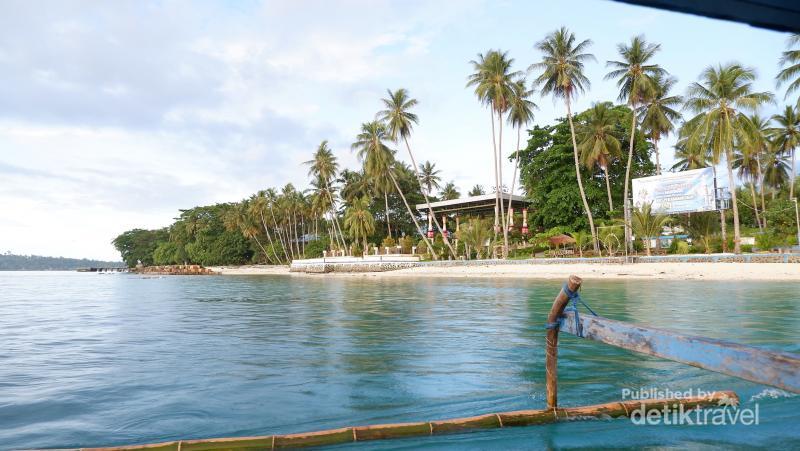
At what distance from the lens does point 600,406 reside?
4.43 meters

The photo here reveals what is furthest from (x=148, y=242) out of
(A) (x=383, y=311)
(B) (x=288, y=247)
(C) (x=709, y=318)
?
(C) (x=709, y=318)

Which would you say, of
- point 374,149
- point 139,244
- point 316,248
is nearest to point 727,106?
point 374,149

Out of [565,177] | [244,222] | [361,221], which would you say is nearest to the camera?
[565,177]

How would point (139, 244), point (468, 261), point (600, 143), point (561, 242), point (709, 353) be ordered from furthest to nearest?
point (139, 244) → point (468, 261) → point (600, 143) → point (561, 242) → point (709, 353)

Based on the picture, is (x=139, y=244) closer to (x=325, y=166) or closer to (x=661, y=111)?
(x=325, y=166)

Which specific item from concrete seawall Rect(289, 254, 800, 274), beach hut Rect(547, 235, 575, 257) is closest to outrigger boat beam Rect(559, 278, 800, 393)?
concrete seawall Rect(289, 254, 800, 274)

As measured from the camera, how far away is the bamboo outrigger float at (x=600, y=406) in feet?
8.46

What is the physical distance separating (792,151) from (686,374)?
50352 mm

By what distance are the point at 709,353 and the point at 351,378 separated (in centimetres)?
449

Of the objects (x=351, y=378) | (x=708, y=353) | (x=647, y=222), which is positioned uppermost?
(x=647, y=222)

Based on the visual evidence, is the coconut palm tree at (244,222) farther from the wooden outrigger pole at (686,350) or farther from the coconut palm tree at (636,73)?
the wooden outrigger pole at (686,350)

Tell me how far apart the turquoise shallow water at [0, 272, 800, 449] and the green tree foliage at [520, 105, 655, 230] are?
2958cm

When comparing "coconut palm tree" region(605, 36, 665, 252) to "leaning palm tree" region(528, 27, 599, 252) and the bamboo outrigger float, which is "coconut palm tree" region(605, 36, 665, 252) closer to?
"leaning palm tree" region(528, 27, 599, 252)

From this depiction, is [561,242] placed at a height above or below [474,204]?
below
